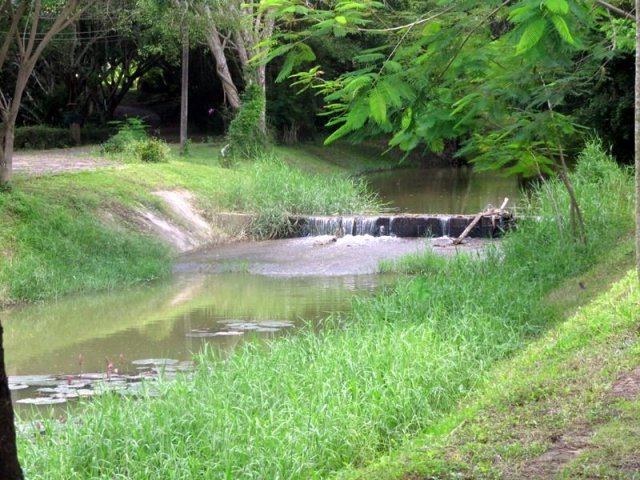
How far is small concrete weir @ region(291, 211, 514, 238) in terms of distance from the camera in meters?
22.7

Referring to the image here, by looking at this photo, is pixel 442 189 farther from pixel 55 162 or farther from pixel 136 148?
pixel 55 162

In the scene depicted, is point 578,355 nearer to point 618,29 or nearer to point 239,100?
point 618,29

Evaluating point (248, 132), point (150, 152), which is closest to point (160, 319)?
point (150, 152)

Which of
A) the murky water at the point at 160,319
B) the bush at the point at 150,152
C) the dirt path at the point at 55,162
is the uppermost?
the bush at the point at 150,152

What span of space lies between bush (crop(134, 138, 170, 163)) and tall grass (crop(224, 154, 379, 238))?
10.2ft

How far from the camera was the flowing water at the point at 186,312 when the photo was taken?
40.4 ft

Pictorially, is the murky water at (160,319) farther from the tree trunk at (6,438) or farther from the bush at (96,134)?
the bush at (96,134)

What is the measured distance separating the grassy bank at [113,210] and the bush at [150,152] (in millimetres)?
627

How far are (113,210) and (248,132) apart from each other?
13008 mm

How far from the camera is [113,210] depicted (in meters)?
22.5

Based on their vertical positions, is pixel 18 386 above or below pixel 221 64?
below

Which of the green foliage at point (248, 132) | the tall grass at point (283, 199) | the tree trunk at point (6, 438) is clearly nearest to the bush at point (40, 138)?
the green foliage at point (248, 132)

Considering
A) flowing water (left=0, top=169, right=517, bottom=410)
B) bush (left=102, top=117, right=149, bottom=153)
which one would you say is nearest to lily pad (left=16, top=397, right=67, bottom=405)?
flowing water (left=0, top=169, right=517, bottom=410)

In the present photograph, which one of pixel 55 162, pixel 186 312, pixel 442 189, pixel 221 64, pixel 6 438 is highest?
pixel 221 64
